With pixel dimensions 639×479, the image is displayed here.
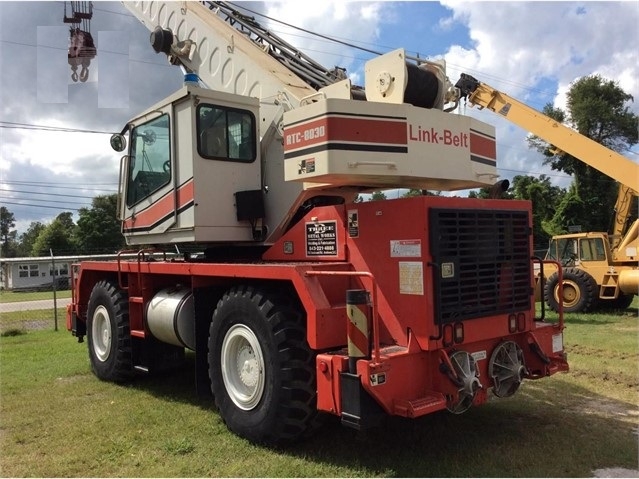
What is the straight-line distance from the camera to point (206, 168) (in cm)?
601

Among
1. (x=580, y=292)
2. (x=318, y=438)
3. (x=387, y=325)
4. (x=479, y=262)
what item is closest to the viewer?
(x=387, y=325)

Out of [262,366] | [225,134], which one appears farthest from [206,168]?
Answer: [262,366]

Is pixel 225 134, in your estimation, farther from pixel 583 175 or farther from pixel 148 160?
pixel 583 175

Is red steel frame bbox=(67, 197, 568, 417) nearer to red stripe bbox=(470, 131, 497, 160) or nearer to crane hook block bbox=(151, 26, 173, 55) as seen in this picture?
red stripe bbox=(470, 131, 497, 160)

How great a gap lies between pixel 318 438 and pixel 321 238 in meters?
1.71

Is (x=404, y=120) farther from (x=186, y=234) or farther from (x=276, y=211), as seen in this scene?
(x=186, y=234)

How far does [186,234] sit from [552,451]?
3.94 metres

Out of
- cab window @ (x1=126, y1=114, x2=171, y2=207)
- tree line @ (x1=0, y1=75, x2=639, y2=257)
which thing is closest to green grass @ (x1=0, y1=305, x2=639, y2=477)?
cab window @ (x1=126, y1=114, x2=171, y2=207)

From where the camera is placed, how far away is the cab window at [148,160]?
21.1 feet

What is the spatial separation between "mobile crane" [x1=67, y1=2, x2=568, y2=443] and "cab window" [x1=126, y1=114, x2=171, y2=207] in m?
0.03

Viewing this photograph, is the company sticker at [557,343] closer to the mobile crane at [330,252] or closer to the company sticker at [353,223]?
the mobile crane at [330,252]

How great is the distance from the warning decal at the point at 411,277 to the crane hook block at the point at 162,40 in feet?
15.8

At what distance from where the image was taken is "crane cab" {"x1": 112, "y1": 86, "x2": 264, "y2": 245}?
599 centimetres

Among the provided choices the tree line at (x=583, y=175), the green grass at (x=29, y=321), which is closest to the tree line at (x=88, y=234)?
the tree line at (x=583, y=175)
